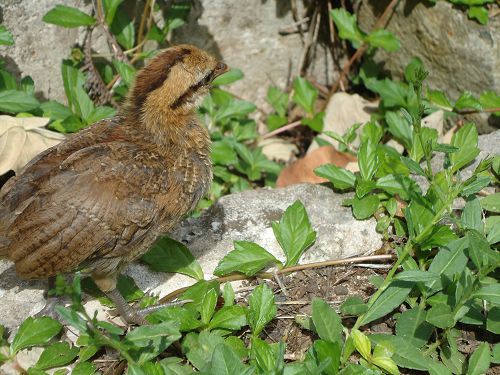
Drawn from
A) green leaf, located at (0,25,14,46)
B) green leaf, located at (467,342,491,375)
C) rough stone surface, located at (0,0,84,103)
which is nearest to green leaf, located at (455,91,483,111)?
green leaf, located at (467,342,491,375)

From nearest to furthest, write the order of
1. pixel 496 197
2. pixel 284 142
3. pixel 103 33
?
pixel 496 197 < pixel 103 33 < pixel 284 142

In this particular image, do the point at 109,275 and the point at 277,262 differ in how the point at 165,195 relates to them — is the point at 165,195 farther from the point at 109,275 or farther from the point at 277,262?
the point at 277,262

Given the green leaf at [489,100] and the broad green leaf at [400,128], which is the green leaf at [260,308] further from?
the green leaf at [489,100]

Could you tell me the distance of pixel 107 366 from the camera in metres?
3.62

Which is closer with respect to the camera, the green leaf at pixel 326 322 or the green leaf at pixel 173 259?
the green leaf at pixel 326 322

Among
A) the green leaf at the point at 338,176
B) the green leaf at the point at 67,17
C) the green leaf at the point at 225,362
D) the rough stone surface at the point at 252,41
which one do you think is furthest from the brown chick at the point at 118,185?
the rough stone surface at the point at 252,41

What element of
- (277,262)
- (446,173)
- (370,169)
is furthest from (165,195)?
(446,173)

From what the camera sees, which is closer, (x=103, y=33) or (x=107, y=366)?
(x=107, y=366)

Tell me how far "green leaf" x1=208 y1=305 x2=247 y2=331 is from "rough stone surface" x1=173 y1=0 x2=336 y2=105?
2684 millimetres

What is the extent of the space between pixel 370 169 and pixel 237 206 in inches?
32.5

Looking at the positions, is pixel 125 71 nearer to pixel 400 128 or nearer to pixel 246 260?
pixel 246 260

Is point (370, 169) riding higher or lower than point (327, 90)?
higher

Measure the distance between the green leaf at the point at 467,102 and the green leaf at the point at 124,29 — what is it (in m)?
2.30

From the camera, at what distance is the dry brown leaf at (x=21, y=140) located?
450 centimetres
